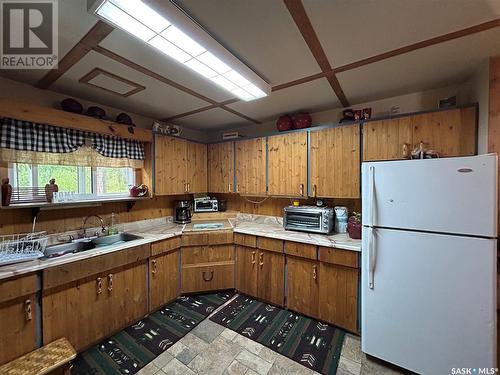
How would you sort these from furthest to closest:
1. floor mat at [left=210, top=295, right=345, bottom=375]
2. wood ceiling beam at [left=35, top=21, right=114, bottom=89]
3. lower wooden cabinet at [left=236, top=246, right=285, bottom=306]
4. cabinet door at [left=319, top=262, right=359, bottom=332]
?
1. lower wooden cabinet at [left=236, top=246, right=285, bottom=306]
2. cabinet door at [left=319, top=262, right=359, bottom=332]
3. floor mat at [left=210, top=295, right=345, bottom=375]
4. wood ceiling beam at [left=35, top=21, right=114, bottom=89]

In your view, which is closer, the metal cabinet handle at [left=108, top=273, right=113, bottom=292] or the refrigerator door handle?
the refrigerator door handle

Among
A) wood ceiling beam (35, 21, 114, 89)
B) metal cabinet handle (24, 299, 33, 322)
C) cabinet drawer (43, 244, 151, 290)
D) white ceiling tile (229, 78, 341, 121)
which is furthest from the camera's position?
white ceiling tile (229, 78, 341, 121)

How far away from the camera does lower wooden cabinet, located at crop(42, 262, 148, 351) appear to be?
5.68 feet

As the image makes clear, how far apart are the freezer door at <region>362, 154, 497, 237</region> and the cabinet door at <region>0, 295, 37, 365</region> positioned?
2.74 metres

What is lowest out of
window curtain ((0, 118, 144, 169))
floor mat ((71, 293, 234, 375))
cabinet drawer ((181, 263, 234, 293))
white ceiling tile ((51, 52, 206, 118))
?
floor mat ((71, 293, 234, 375))

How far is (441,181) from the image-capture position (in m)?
1.52

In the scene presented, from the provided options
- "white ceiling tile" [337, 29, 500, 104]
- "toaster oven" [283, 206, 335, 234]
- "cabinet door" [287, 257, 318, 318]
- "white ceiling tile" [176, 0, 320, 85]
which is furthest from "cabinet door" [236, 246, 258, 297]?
"white ceiling tile" [337, 29, 500, 104]

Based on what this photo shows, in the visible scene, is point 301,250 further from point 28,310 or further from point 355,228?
point 28,310

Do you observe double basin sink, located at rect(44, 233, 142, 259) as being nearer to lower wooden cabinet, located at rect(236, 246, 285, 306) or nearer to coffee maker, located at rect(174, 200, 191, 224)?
coffee maker, located at rect(174, 200, 191, 224)

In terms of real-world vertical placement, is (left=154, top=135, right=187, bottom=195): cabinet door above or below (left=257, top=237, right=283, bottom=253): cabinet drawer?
above

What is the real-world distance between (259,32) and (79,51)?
1288 millimetres

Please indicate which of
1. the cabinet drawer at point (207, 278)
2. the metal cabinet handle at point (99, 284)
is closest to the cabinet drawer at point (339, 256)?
the cabinet drawer at point (207, 278)

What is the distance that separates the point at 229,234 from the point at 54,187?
194cm

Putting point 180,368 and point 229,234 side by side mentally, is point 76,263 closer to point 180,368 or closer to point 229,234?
point 180,368
